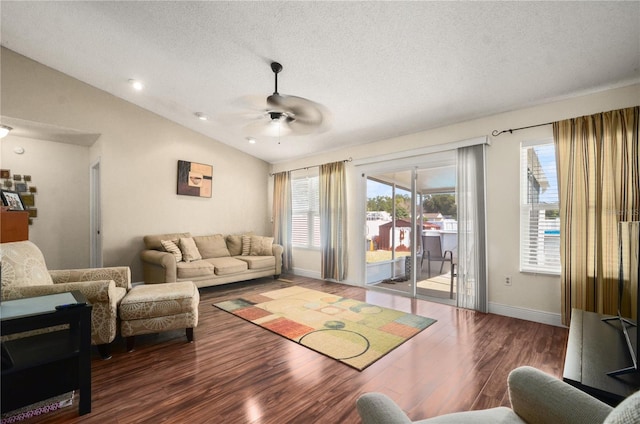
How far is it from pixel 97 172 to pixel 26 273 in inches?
133

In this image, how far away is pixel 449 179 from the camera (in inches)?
158

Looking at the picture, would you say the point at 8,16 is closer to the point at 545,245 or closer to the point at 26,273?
the point at 26,273

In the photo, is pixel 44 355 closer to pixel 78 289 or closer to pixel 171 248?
pixel 78 289

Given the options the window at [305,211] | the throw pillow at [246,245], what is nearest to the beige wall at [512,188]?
the window at [305,211]

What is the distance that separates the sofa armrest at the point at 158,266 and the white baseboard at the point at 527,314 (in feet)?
14.0

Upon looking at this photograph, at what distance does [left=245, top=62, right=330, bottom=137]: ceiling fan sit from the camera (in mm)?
2377

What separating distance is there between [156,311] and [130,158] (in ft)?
10.7

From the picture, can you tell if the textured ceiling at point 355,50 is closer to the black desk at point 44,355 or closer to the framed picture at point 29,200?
the framed picture at point 29,200

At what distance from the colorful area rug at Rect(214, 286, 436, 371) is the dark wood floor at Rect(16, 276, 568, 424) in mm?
116

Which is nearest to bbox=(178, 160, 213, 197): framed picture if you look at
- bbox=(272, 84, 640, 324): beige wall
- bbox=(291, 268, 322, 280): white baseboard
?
bbox=(291, 268, 322, 280): white baseboard

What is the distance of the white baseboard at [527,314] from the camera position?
3.09m

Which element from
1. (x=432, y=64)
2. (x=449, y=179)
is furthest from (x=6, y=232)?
(x=449, y=179)

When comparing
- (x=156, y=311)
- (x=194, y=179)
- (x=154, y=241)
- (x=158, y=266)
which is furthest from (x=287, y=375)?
(x=194, y=179)

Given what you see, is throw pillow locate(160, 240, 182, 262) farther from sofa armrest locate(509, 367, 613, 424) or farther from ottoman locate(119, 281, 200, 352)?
sofa armrest locate(509, 367, 613, 424)
